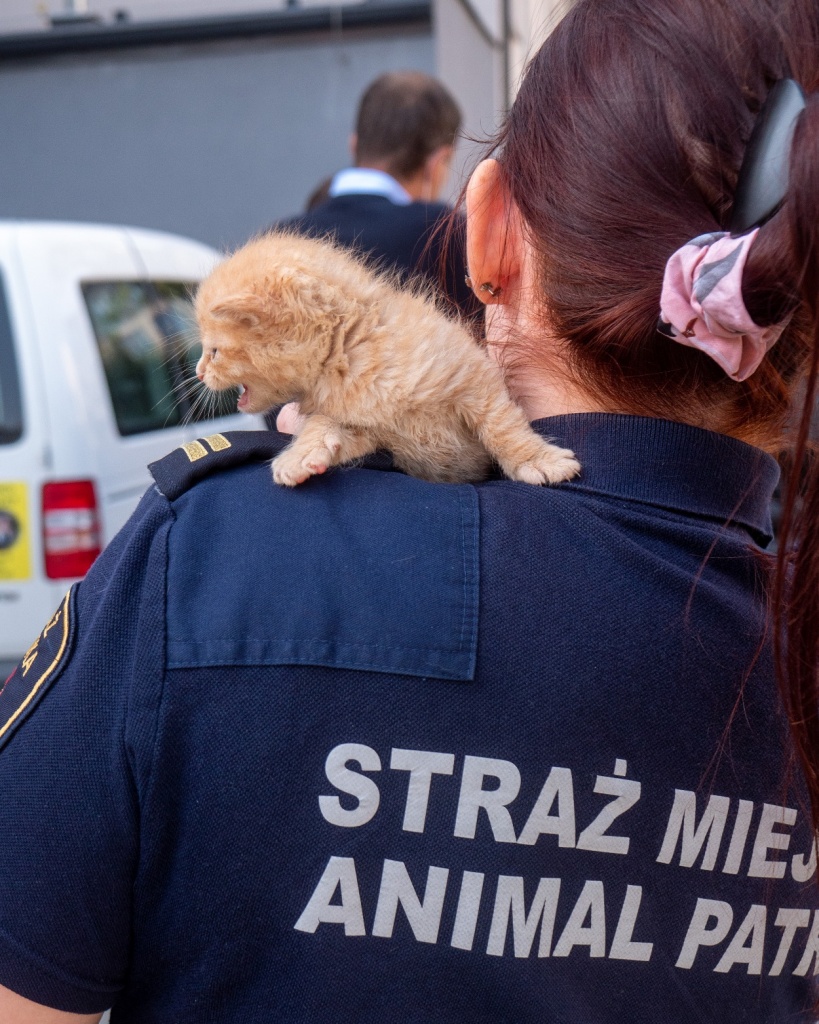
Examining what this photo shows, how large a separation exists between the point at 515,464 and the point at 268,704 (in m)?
0.48

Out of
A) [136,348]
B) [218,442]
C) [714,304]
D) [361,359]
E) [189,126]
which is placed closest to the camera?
[714,304]

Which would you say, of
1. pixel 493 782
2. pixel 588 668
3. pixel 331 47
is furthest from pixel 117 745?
pixel 331 47

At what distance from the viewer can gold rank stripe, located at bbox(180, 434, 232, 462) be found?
1.07m

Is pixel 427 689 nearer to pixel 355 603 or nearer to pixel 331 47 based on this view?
pixel 355 603

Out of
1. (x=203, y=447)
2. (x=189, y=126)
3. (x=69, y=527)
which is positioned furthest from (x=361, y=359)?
(x=189, y=126)

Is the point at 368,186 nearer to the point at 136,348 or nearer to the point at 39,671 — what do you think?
the point at 136,348

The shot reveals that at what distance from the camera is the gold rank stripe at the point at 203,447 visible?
3.52 ft

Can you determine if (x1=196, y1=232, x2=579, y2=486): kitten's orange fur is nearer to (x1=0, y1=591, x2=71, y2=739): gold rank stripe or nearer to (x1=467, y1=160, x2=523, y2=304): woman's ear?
(x1=467, y1=160, x2=523, y2=304): woman's ear

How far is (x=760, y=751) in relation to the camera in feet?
3.59

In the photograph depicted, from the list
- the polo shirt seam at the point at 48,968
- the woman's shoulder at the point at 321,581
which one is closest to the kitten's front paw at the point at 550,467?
the woman's shoulder at the point at 321,581

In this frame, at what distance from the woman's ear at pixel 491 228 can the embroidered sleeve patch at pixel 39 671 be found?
2.00 feet

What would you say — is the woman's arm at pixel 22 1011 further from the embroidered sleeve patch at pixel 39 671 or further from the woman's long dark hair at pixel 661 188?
the woman's long dark hair at pixel 661 188

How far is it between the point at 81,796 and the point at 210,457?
0.36 metres

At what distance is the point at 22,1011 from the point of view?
98 centimetres
